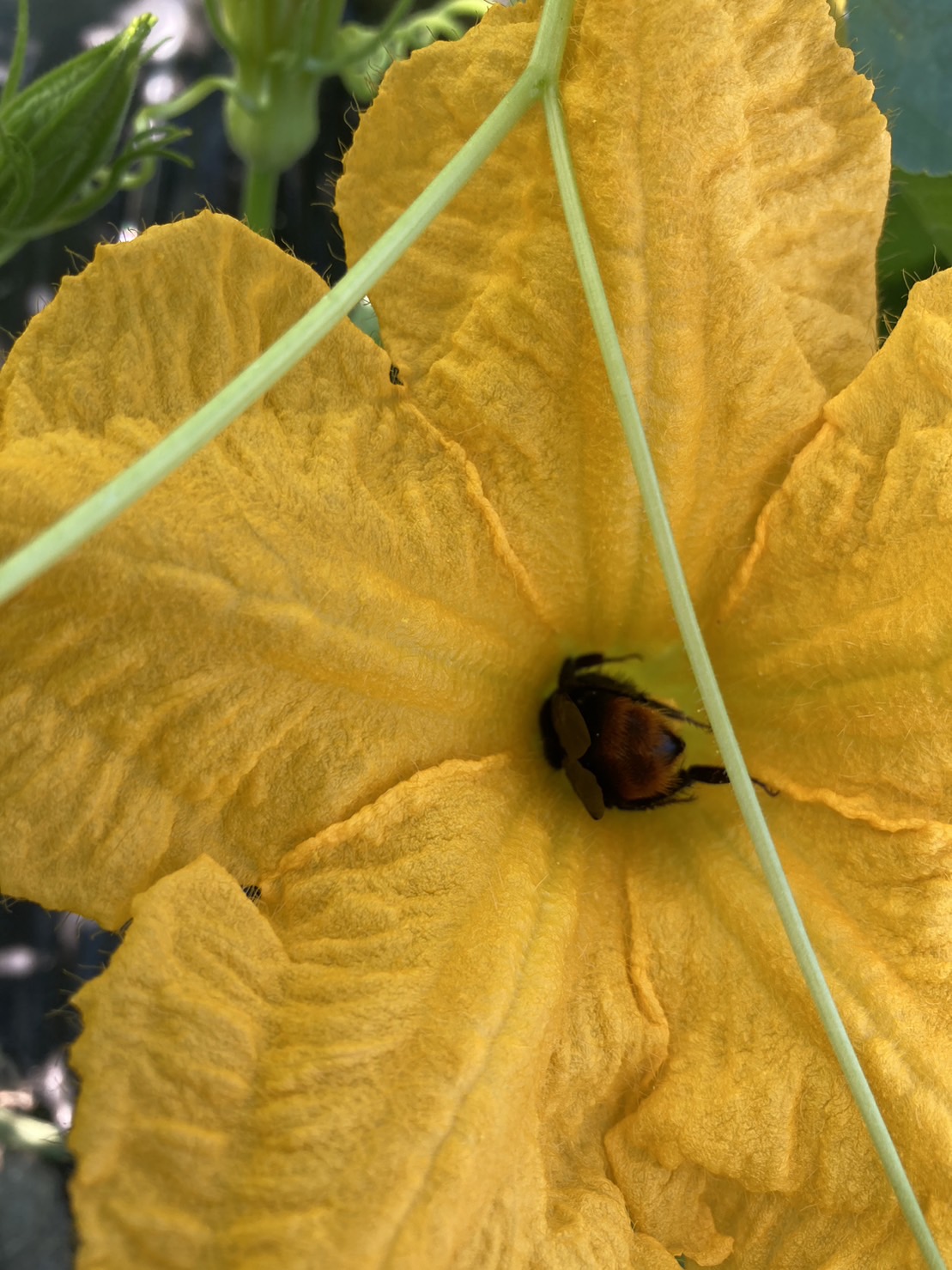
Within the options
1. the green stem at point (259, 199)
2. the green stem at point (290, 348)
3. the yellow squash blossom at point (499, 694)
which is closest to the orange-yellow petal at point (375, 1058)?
the yellow squash blossom at point (499, 694)

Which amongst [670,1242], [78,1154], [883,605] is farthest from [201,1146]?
[883,605]

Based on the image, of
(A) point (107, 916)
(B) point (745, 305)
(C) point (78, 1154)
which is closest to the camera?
(C) point (78, 1154)

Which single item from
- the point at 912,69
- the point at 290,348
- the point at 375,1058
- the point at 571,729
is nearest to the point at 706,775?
the point at 571,729

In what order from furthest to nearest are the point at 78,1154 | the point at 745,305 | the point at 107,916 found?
1. the point at 745,305
2. the point at 107,916
3. the point at 78,1154

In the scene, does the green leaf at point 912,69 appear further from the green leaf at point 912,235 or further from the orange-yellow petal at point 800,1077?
the orange-yellow petal at point 800,1077

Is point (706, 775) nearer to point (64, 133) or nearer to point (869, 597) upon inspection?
point (869, 597)

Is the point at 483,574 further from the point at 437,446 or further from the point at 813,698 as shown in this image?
the point at 813,698
